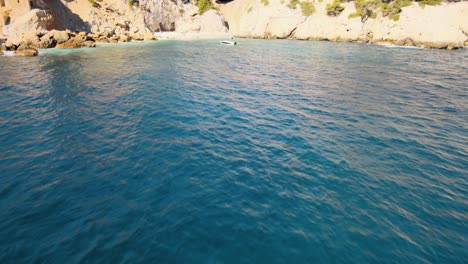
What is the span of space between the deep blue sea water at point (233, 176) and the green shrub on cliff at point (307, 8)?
75.1 m

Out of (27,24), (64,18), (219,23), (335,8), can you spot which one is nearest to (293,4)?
(335,8)

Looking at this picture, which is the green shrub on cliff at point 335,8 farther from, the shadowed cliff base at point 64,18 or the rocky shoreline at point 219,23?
the shadowed cliff base at point 64,18

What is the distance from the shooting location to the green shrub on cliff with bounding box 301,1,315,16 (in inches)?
3441

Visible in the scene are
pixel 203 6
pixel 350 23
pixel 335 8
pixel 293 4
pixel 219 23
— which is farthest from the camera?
pixel 219 23

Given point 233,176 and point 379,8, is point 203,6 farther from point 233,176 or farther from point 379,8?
point 233,176

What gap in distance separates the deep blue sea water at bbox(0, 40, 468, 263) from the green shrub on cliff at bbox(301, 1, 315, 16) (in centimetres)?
7514

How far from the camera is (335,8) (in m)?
81.6

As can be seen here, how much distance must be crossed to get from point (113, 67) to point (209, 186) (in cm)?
3293

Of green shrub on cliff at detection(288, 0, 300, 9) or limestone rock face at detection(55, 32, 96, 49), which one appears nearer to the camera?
limestone rock face at detection(55, 32, 96, 49)

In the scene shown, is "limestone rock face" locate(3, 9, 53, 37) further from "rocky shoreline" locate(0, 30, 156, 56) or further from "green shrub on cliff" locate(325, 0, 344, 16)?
"green shrub on cliff" locate(325, 0, 344, 16)

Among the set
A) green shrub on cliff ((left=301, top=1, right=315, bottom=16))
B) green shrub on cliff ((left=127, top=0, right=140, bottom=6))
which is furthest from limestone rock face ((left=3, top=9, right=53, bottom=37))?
green shrub on cliff ((left=301, top=1, right=315, bottom=16))

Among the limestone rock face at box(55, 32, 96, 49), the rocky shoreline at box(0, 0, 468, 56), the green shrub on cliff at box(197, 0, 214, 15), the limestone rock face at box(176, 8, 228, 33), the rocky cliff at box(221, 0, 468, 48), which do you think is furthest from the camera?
the green shrub on cliff at box(197, 0, 214, 15)

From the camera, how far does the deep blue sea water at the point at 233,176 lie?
7.56m

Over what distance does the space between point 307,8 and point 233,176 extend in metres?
94.7
